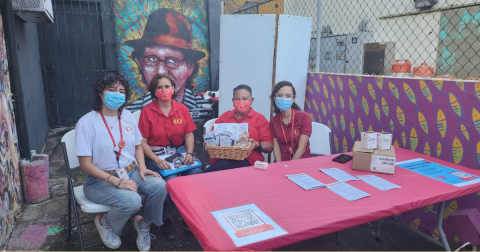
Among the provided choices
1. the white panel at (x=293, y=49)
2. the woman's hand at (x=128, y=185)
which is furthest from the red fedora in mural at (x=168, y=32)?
the woman's hand at (x=128, y=185)

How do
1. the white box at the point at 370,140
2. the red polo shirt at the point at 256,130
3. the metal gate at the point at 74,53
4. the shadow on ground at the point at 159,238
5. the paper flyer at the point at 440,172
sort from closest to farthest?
the paper flyer at the point at 440,172 < the white box at the point at 370,140 < the shadow on ground at the point at 159,238 < the red polo shirt at the point at 256,130 < the metal gate at the point at 74,53

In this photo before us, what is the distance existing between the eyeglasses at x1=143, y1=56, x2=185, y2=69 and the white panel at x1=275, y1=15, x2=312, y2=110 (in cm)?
391

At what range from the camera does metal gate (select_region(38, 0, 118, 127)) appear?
6469 millimetres

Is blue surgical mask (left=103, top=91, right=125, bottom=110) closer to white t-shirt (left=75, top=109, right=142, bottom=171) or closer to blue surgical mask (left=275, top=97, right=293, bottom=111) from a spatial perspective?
white t-shirt (left=75, top=109, right=142, bottom=171)

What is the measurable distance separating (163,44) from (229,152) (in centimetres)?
522

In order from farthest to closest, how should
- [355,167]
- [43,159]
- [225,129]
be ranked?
[43,159] → [225,129] → [355,167]

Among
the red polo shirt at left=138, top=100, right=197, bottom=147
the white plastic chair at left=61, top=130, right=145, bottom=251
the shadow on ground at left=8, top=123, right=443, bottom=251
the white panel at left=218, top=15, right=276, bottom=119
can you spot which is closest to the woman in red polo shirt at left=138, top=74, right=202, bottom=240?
the red polo shirt at left=138, top=100, right=197, bottom=147

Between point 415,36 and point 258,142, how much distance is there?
7.97 meters

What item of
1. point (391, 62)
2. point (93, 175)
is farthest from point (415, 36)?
point (93, 175)

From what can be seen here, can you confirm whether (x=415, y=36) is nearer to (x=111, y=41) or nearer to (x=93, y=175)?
(x=111, y=41)

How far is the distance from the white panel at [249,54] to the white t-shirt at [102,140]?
6.38 ft

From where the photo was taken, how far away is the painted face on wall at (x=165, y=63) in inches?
281

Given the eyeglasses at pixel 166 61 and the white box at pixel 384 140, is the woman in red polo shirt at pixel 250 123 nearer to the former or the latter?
the white box at pixel 384 140

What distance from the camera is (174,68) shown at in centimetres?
743
